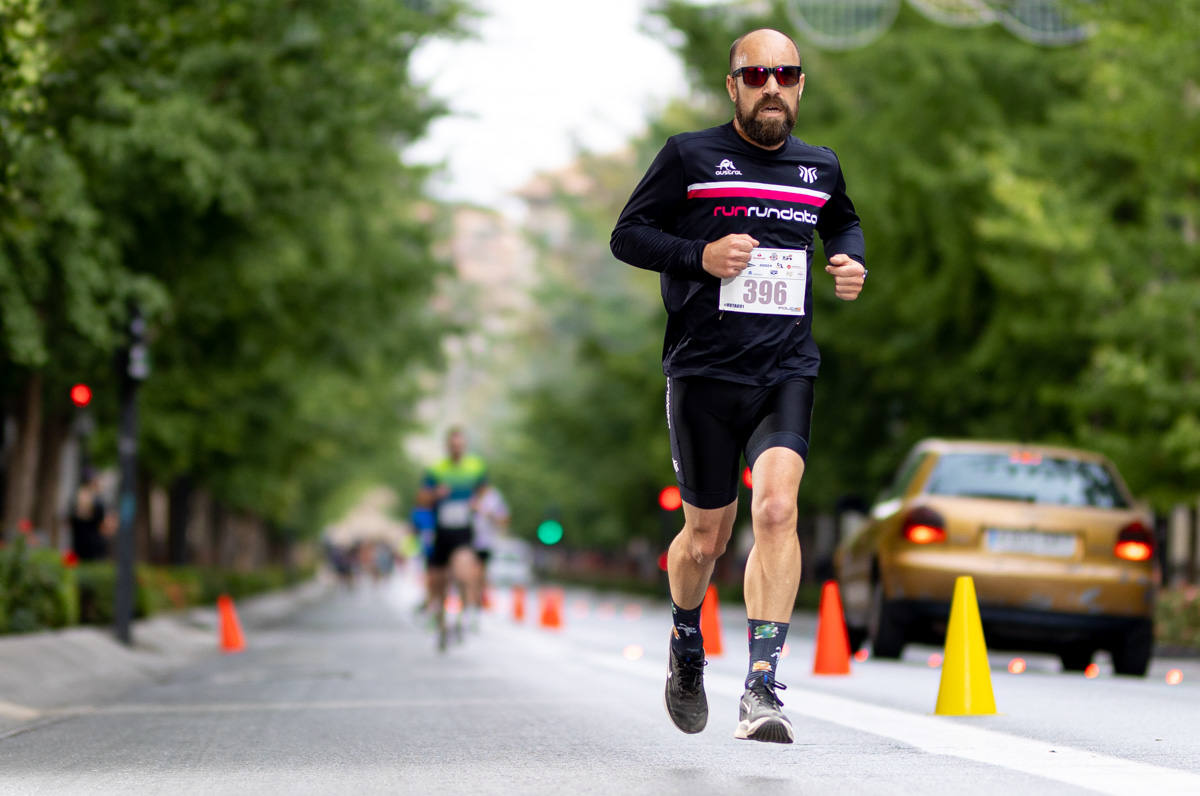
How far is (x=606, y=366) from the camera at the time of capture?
44.3 metres

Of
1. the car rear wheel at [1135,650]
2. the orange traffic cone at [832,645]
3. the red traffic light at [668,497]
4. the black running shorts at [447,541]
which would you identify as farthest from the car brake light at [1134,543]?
the red traffic light at [668,497]

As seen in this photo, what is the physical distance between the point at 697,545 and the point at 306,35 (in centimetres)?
1259

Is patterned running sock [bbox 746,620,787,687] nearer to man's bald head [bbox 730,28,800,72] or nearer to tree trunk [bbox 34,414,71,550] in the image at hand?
man's bald head [bbox 730,28,800,72]

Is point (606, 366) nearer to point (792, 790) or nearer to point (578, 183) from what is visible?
point (578, 183)

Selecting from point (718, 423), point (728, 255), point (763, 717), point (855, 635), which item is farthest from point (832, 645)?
point (728, 255)

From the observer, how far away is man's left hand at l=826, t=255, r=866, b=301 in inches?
267

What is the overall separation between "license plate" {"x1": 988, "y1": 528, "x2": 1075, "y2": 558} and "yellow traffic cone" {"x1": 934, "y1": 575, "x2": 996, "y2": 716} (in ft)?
15.5

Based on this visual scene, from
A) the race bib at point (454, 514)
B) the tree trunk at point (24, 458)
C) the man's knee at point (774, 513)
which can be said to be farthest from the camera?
the tree trunk at point (24, 458)

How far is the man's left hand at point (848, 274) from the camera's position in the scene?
6770 millimetres

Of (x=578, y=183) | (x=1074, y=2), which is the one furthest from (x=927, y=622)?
(x=578, y=183)

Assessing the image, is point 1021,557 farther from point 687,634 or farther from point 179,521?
point 179,521

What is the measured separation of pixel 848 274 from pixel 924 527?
705 centimetres

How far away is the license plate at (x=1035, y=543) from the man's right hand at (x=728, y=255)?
291 inches

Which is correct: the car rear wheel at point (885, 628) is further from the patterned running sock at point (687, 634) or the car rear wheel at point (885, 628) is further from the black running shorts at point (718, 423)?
the black running shorts at point (718, 423)
